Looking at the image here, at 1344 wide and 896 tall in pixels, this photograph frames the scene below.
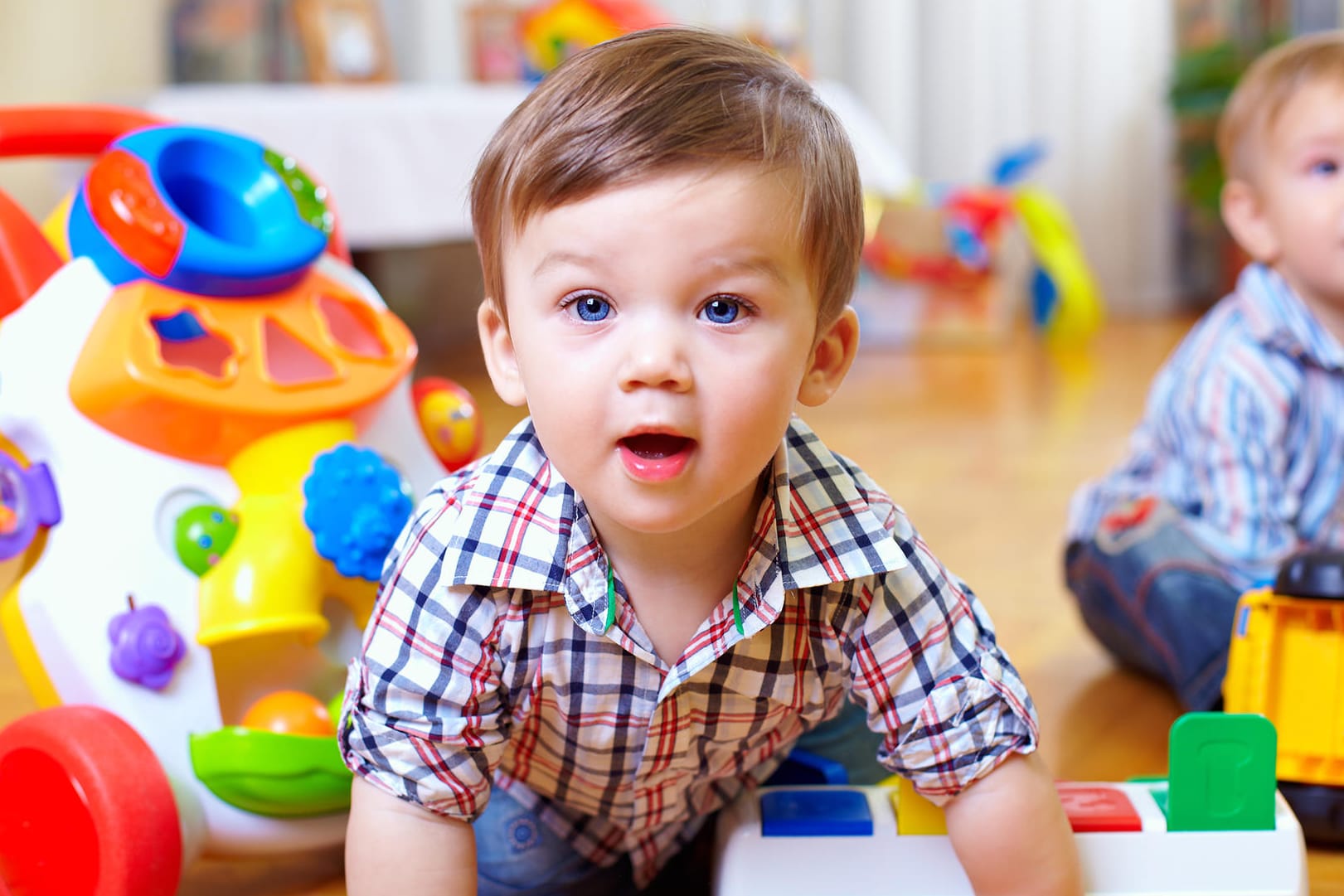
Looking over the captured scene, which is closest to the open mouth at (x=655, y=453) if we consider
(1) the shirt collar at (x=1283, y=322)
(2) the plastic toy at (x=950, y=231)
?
(1) the shirt collar at (x=1283, y=322)

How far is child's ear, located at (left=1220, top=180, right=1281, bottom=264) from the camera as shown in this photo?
119 cm

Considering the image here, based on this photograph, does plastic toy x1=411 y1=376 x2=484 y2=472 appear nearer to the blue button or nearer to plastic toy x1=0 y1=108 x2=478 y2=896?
plastic toy x1=0 y1=108 x2=478 y2=896

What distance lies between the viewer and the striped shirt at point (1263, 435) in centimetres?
110

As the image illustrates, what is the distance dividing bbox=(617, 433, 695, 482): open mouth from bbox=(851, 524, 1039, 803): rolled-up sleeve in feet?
0.46

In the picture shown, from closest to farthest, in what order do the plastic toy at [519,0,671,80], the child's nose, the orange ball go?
1. the child's nose
2. the orange ball
3. the plastic toy at [519,0,671,80]

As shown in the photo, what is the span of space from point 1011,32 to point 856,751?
3.31m

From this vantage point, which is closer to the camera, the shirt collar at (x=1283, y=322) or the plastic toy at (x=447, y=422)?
the plastic toy at (x=447, y=422)

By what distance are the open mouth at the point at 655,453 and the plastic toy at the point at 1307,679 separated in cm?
46

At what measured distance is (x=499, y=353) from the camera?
2.24ft

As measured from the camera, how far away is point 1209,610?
1.05 metres

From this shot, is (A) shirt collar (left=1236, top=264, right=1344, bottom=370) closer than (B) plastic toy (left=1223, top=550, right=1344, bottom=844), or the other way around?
(B) plastic toy (left=1223, top=550, right=1344, bottom=844)

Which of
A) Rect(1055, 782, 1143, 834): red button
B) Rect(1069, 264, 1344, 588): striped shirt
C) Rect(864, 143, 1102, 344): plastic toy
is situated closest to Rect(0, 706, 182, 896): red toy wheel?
Rect(1055, 782, 1143, 834): red button

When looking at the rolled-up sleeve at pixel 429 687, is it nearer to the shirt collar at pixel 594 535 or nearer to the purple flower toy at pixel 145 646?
the shirt collar at pixel 594 535

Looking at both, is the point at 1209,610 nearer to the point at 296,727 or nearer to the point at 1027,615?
the point at 1027,615
